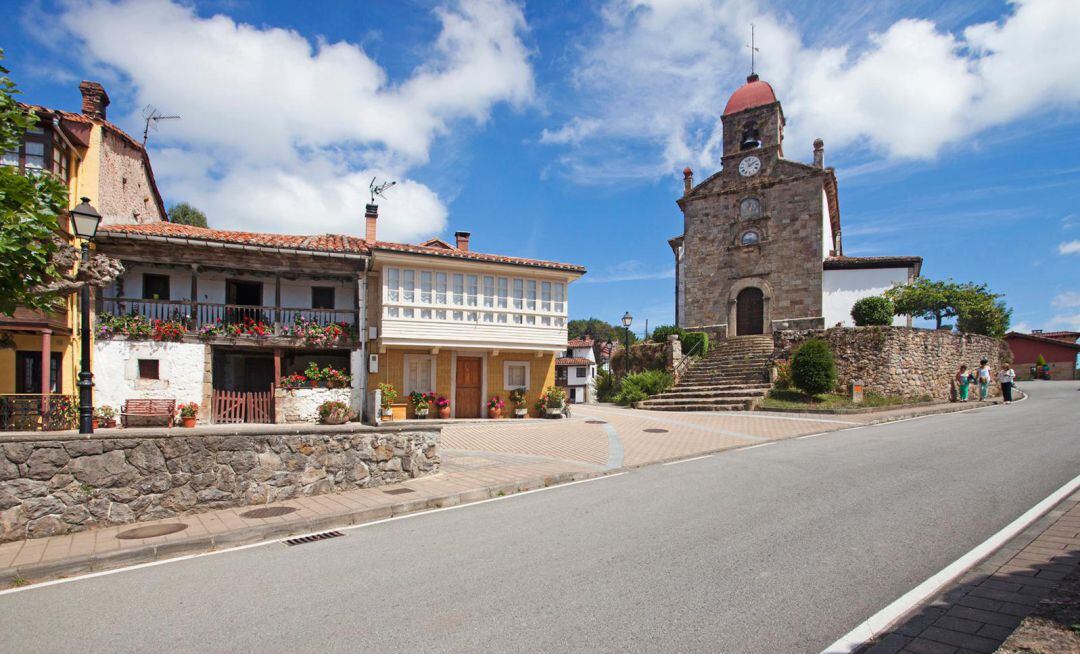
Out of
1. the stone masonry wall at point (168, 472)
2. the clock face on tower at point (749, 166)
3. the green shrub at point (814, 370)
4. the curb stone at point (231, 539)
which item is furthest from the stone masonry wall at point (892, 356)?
the stone masonry wall at point (168, 472)

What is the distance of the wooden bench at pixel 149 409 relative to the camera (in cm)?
1661

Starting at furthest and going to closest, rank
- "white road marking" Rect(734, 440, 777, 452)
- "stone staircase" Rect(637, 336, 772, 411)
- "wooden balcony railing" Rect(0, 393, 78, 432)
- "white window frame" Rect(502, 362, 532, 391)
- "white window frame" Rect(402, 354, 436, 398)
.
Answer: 1. "stone staircase" Rect(637, 336, 772, 411)
2. "white window frame" Rect(502, 362, 532, 391)
3. "white window frame" Rect(402, 354, 436, 398)
4. "wooden balcony railing" Rect(0, 393, 78, 432)
5. "white road marking" Rect(734, 440, 777, 452)

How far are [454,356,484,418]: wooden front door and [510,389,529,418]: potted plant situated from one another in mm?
1163

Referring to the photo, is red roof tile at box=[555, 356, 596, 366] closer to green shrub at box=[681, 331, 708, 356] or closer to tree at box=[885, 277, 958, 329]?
green shrub at box=[681, 331, 708, 356]

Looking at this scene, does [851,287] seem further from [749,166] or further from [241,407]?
[241,407]

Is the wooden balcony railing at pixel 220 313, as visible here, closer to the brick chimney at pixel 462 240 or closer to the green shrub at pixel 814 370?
the brick chimney at pixel 462 240

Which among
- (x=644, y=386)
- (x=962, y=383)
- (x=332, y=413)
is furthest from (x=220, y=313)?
(x=962, y=383)

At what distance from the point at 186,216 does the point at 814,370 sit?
39021 millimetres

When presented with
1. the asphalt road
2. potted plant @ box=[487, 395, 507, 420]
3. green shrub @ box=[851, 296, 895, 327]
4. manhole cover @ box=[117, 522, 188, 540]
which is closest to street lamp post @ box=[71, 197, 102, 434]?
manhole cover @ box=[117, 522, 188, 540]

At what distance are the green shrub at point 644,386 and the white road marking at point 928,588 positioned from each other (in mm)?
18998

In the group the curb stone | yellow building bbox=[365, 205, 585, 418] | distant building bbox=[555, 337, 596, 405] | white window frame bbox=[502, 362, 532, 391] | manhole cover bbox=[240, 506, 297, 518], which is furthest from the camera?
distant building bbox=[555, 337, 596, 405]

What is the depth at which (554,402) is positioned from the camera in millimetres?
20859

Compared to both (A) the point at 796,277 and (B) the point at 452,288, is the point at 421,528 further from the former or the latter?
(A) the point at 796,277

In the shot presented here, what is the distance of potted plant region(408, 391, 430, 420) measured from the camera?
19.5 metres
